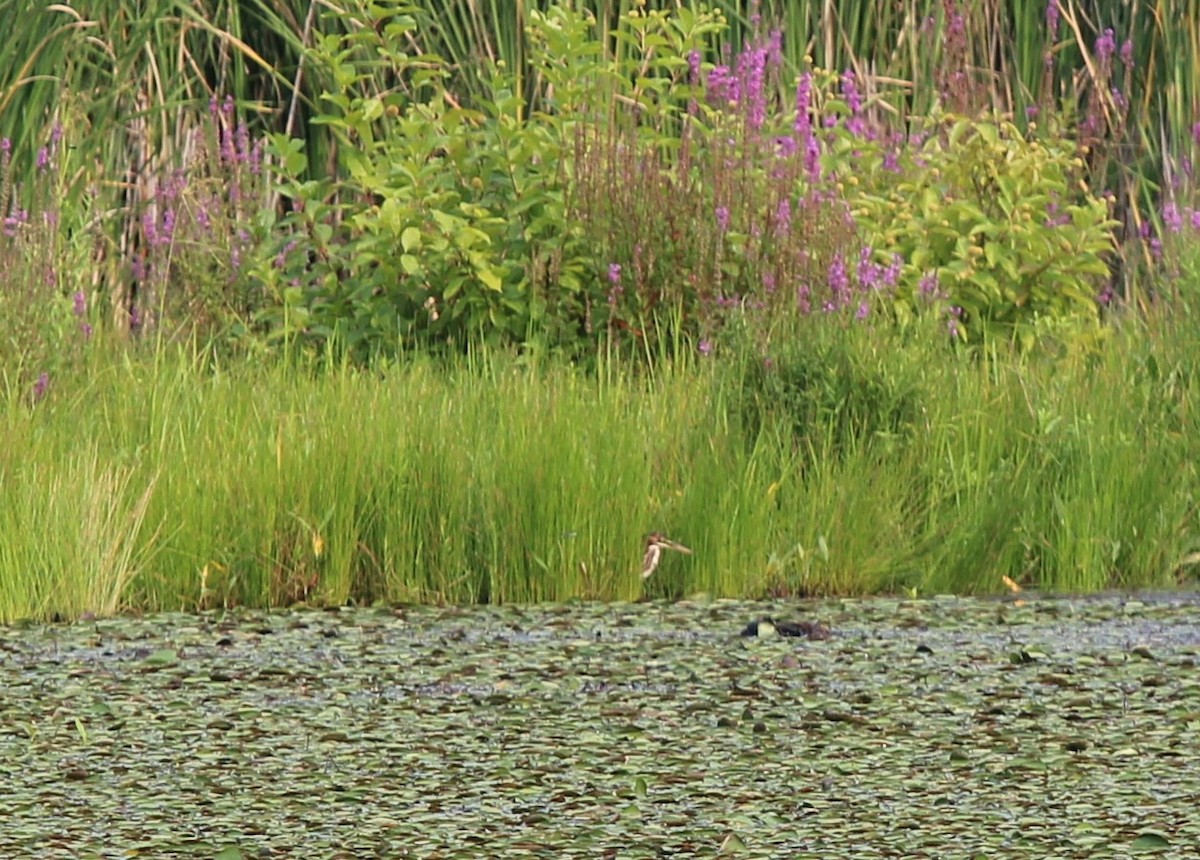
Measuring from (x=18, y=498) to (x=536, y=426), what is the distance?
47.5 inches

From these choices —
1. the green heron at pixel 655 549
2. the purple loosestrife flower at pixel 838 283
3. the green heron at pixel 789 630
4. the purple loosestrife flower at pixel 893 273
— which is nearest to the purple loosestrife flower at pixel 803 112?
the purple loosestrife flower at pixel 893 273

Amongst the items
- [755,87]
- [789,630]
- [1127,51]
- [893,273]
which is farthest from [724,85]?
[789,630]

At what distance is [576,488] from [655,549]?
23cm

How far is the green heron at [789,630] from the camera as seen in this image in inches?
187

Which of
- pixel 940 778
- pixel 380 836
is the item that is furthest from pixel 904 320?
pixel 380 836

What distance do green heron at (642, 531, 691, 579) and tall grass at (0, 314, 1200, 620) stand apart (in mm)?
30

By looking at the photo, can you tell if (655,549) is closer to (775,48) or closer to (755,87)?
(755,87)

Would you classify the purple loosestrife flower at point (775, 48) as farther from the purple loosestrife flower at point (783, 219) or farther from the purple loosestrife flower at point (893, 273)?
the purple loosestrife flower at point (893, 273)

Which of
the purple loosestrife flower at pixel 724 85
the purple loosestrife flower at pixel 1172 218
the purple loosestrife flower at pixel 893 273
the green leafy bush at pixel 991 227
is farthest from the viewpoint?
the green leafy bush at pixel 991 227

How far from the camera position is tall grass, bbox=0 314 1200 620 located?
5.26 meters

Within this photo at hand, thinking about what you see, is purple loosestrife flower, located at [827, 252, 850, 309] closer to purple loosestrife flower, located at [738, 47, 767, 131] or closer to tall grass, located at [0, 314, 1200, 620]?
tall grass, located at [0, 314, 1200, 620]

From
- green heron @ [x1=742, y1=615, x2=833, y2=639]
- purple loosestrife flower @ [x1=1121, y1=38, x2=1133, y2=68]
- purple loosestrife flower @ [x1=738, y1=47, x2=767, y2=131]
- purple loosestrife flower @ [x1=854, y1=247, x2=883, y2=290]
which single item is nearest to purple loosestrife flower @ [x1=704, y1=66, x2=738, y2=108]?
purple loosestrife flower @ [x1=738, y1=47, x2=767, y2=131]

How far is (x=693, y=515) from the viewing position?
538cm

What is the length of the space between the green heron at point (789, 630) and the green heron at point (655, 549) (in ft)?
1.76
